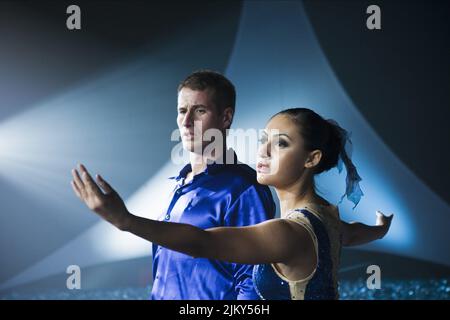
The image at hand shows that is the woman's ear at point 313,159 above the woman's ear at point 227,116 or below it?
below

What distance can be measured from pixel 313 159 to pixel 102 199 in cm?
81

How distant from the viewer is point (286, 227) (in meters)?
1.47

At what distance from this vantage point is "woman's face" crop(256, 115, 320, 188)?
1.82m

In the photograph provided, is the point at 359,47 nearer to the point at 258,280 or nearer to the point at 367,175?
the point at 367,175

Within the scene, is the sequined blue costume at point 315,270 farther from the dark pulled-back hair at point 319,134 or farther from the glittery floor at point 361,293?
the glittery floor at point 361,293

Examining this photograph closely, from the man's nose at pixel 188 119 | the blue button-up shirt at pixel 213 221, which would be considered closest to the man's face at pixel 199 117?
the man's nose at pixel 188 119

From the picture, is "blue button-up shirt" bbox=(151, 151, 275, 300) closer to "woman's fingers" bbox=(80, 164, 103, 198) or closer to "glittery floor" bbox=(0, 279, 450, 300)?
"glittery floor" bbox=(0, 279, 450, 300)

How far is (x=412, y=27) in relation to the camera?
3.18 m

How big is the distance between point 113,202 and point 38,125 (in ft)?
6.83

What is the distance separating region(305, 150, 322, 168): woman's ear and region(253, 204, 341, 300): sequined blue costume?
23cm

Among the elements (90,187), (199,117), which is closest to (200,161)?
(199,117)

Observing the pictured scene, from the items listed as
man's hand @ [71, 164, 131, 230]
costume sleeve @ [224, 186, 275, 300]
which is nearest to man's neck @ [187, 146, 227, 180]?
costume sleeve @ [224, 186, 275, 300]

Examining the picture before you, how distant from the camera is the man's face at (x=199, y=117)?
2553 mm
